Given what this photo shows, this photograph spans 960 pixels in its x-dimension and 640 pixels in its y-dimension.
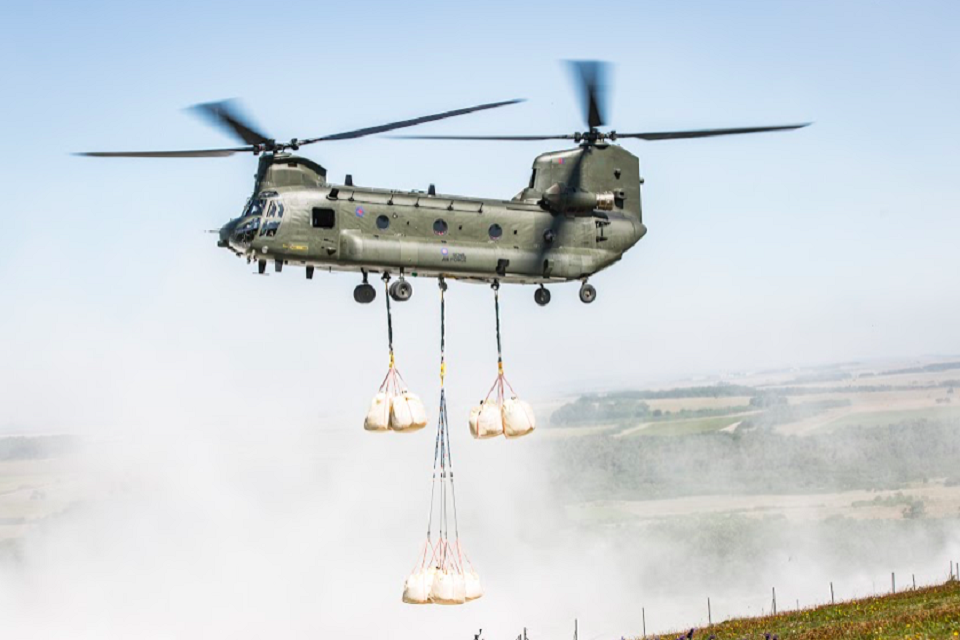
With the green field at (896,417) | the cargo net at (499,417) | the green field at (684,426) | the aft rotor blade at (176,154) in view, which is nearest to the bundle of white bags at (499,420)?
the cargo net at (499,417)

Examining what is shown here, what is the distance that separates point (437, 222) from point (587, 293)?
4.22 meters

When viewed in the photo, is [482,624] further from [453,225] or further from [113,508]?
[453,225]

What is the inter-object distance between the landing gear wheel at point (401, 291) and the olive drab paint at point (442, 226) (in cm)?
47

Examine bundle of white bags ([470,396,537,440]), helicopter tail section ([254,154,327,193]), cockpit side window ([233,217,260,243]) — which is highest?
helicopter tail section ([254,154,327,193])

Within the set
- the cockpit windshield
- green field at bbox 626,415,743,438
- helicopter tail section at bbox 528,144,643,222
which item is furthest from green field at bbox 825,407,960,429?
the cockpit windshield

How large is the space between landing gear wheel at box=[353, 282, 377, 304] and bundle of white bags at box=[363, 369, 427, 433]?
1.81m

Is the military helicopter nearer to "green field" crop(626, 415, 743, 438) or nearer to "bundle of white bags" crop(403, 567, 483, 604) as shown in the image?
"bundle of white bags" crop(403, 567, 483, 604)

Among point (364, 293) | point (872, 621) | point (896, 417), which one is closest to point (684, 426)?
point (896, 417)

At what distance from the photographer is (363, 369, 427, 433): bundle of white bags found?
1032 inches

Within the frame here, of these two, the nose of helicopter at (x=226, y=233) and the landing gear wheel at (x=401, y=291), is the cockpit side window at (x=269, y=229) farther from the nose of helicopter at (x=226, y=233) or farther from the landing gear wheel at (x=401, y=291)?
the landing gear wheel at (x=401, y=291)

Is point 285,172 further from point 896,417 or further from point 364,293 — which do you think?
point 896,417

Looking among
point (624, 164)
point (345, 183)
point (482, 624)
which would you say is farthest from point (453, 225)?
point (482, 624)

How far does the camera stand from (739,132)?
93.6 ft

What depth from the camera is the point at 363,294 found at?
27156 mm
